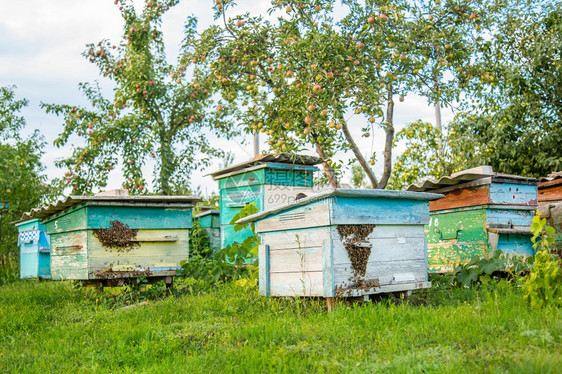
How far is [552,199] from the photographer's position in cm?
757

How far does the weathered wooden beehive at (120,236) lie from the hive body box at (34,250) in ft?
12.6

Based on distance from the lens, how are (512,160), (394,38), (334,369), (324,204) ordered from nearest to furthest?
1. (334,369)
2. (324,204)
3. (394,38)
4. (512,160)

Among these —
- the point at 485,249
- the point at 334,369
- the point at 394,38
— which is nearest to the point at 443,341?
the point at 334,369

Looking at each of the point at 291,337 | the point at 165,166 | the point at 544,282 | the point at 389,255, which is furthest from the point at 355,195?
the point at 165,166

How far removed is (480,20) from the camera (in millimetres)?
7664

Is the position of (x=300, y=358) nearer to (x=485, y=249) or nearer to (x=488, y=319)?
(x=488, y=319)

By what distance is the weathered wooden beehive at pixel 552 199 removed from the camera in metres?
7.27

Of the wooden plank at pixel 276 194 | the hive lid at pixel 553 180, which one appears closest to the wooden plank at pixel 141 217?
the wooden plank at pixel 276 194

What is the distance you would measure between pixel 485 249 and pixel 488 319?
2.52 metres

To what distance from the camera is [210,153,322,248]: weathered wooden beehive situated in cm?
835

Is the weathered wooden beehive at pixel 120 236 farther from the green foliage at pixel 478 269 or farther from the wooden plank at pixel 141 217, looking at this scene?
the green foliage at pixel 478 269

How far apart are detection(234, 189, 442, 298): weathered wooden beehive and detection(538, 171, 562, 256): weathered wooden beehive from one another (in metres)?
3.20

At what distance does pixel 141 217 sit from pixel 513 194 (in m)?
4.57

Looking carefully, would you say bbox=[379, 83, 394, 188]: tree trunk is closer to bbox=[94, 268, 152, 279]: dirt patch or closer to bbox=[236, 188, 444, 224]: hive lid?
bbox=[236, 188, 444, 224]: hive lid
